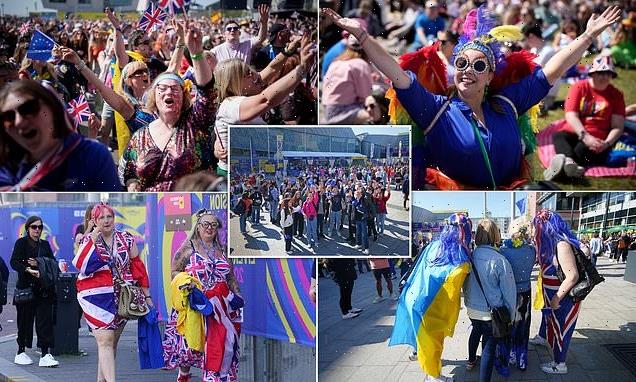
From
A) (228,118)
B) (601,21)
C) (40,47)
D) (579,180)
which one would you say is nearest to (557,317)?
(579,180)

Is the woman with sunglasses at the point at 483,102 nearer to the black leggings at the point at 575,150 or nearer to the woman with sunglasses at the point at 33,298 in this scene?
the black leggings at the point at 575,150

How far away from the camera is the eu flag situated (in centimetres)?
384

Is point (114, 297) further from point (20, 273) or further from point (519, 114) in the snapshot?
point (519, 114)

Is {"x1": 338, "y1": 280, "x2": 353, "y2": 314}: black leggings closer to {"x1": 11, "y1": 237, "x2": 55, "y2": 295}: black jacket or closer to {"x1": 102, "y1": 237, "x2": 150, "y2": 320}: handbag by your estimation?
{"x1": 102, "y1": 237, "x2": 150, "y2": 320}: handbag

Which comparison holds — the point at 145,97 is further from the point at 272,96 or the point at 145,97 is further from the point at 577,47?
the point at 577,47

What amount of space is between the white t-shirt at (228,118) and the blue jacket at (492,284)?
127 cm

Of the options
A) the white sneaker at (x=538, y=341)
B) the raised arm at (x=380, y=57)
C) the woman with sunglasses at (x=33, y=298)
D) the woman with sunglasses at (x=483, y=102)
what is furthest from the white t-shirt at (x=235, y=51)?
the white sneaker at (x=538, y=341)

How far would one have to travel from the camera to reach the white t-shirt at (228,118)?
3734mm

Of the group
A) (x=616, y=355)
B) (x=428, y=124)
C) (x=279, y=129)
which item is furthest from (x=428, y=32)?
(x=616, y=355)

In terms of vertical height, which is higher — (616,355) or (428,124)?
(428,124)

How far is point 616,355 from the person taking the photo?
12.5 feet

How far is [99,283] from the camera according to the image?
12.8ft

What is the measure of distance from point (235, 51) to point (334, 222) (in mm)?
980

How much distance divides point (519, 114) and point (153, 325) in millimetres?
2104
